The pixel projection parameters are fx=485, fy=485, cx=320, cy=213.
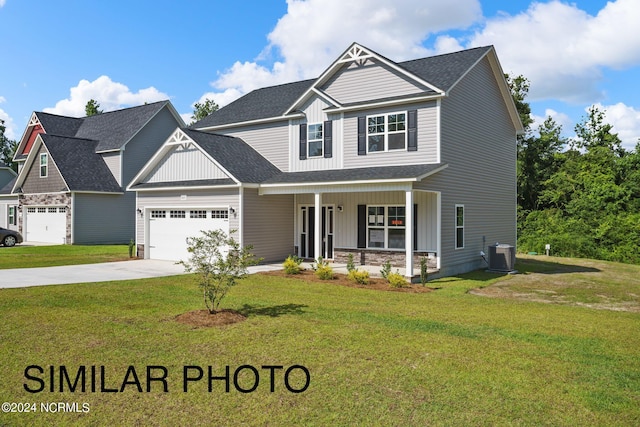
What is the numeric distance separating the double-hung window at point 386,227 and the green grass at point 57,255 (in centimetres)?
1053

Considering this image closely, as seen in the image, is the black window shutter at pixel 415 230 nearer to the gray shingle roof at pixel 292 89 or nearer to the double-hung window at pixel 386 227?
the double-hung window at pixel 386 227

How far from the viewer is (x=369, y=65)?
58.9 feet

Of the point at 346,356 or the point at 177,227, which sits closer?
the point at 346,356

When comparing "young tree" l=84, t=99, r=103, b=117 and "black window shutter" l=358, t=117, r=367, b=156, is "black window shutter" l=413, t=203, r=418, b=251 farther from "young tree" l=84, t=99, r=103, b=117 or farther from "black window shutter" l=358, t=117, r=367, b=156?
"young tree" l=84, t=99, r=103, b=117

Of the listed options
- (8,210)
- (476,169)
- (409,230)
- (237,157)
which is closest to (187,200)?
(237,157)

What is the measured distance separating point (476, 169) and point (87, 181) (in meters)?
22.0

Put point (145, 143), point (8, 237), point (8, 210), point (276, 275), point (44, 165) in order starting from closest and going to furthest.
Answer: point (276, 275) < point (8, 237) < point (44, 165) < point (145, 143) < point (8, 210)

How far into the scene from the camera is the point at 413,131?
16547 mm

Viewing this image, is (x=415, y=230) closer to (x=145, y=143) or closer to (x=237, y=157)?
(x=237, y=157)

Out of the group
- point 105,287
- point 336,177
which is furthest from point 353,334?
point 336,177

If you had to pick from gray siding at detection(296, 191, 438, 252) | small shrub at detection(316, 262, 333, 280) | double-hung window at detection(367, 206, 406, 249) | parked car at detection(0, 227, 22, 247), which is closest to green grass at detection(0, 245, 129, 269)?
parked car at detection(0, 227, 22, 247)

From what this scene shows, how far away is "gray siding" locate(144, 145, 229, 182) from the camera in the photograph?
18842mm

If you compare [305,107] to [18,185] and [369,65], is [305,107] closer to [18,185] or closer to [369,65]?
[369,65]

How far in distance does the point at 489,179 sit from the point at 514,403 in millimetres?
15878
